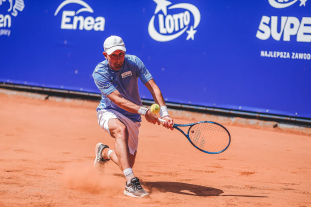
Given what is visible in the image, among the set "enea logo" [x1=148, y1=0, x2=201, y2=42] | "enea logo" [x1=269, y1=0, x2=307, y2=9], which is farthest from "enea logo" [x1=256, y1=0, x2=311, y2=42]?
"enea logo" [x1=148, y1=0, x2=201, y2=42]

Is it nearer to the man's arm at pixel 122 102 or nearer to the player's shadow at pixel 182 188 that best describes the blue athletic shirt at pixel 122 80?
the man's arm at pixel 122 102

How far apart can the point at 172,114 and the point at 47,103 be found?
3.13 meters

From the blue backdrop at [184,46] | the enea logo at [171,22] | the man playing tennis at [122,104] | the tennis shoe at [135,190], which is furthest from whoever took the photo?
the enea logo at [171,22]

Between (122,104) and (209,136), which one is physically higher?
(122,104)

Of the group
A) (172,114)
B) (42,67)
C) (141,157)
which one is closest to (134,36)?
(172,114)

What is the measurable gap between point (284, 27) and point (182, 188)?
4.59 m

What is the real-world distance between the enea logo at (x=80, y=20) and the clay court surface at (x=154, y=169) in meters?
2.68

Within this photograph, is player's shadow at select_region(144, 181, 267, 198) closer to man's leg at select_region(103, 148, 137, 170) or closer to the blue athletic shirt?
man's leg at select_region(103, 148, 137, 170)

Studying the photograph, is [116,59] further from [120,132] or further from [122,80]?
[120,132]

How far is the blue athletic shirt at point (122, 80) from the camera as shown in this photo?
3.80m

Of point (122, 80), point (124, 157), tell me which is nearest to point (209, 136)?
point (124, 157)

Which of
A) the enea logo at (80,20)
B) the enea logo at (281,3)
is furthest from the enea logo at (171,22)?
the enea logo at (281,3)

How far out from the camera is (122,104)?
371 cm

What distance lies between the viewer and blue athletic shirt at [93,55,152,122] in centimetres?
380
